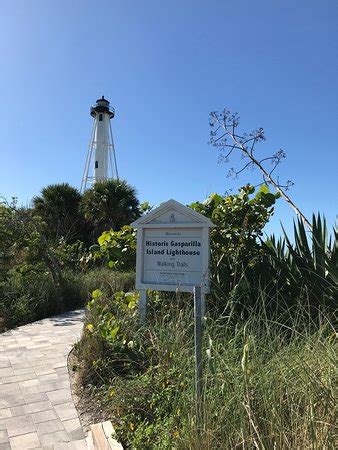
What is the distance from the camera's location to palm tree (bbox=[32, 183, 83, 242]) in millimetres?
21656

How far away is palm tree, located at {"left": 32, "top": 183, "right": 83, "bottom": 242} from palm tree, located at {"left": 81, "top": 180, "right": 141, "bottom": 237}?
64 centimetres

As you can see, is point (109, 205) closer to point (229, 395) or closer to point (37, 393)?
point (37, 393)

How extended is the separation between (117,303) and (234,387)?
3.17 metres

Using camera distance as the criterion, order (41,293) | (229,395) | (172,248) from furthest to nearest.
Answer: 1. (41,293)
2. (172,248)
3. (229,395)

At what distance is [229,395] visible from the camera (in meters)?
2.50

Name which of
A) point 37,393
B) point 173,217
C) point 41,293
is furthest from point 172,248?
point 41,293

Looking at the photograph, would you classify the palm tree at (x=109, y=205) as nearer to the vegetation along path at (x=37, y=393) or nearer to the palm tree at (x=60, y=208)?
the palm tree at (x=60, y=208)

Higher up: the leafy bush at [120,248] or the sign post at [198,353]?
the leafy bush at [120,248]

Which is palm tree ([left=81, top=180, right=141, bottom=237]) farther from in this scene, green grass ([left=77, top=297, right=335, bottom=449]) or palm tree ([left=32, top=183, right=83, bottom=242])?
green grass ([left=77, top=297, right=335, bottom=449])

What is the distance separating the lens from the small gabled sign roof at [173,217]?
5.18 m

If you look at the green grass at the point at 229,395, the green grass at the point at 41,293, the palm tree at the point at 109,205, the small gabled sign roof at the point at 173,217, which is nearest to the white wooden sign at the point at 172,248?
the small gabled sign roof at the point at 173,217

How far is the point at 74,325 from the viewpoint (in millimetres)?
7477

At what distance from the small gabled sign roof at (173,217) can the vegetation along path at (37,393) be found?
6.87ft

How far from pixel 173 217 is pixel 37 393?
2583 millimetres
